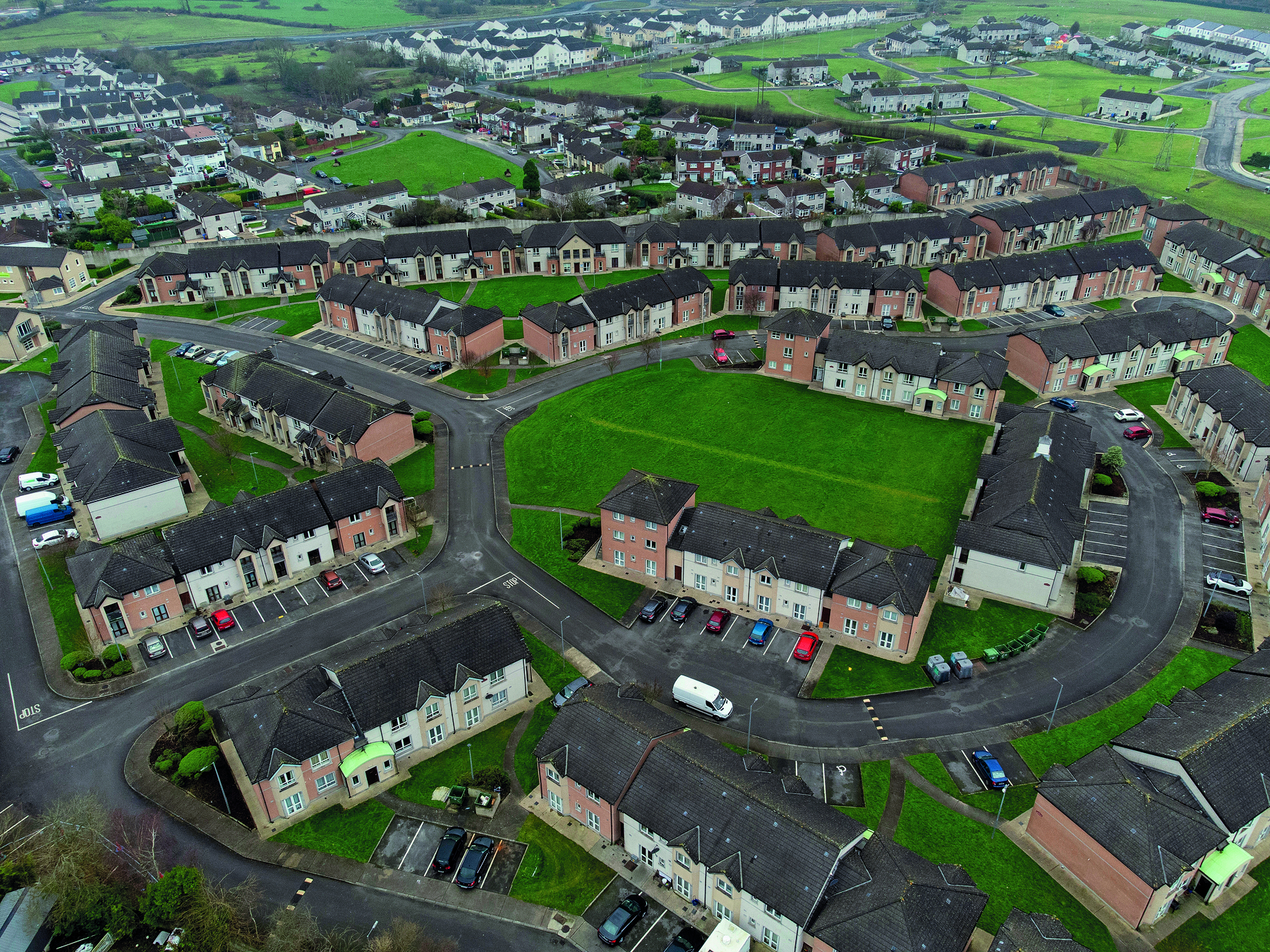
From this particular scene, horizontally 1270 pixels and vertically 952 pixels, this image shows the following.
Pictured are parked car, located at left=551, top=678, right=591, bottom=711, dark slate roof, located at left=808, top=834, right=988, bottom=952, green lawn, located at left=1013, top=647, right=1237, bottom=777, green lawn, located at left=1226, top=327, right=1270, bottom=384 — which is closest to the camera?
dark slate roof, located at left=808, top=834, right=988, bottom=952

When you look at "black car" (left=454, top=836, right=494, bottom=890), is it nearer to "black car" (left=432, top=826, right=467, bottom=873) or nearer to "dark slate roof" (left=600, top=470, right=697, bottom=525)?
"black car" (left=432, top=826, right=467, bottom=873)

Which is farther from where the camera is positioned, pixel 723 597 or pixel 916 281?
pixel 916 281

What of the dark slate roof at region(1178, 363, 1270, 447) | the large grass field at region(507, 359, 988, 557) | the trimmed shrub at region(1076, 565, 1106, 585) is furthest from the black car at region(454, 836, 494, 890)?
the dark slate roof at region(1178, 363, 1270, 447)

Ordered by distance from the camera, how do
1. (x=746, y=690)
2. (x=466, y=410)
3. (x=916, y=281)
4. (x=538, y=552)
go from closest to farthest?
(x=746, y=690) < (x=538, y=552) < (x=466, y=410) < (x=916, y=281)

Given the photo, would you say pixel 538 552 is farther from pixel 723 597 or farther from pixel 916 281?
pixel 916 281

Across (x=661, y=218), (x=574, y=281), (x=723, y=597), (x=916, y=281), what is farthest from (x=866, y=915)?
(x=661, y=218)

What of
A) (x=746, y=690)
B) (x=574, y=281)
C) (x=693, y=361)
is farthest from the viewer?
(x=574, y=281)

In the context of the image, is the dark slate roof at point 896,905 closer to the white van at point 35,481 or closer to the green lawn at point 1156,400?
the green lawn at point 1156,400
